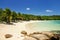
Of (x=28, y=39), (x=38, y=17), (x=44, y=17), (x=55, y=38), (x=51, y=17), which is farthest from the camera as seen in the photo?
(x=51, y=17)

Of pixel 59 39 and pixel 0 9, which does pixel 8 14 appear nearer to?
pixel 0 9

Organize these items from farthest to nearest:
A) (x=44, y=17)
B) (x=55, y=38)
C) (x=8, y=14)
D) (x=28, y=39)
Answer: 1. (x=44, y=17)
2. (x=8, y=14)
3. (x=55, y=38)
4. (x=28, y=39)

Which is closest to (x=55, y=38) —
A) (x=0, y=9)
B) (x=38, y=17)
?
(x=0, y=9)

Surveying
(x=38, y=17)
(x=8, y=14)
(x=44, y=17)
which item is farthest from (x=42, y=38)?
(x=44, y=17)

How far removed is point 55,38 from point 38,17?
2491 inches

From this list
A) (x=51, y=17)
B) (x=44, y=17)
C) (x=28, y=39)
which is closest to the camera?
(x=28, y=39)

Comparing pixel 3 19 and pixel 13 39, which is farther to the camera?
pixel 3 19

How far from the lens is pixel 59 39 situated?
8.72 m

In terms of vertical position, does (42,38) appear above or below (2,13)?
below

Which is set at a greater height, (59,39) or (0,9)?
(0,9)

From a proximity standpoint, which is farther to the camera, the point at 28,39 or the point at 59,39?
the point at 59,39

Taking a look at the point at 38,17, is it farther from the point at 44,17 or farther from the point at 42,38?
the point at 42,38

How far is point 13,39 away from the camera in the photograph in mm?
8297

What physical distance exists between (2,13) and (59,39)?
2013cm
